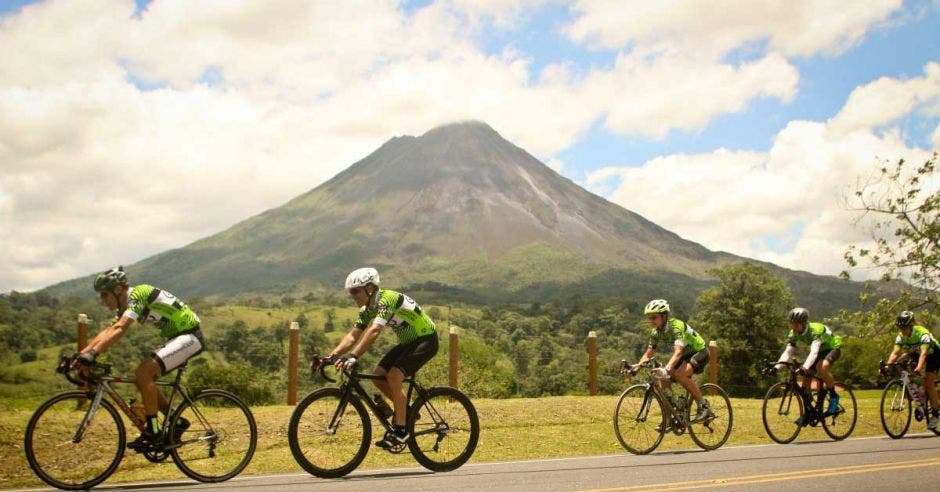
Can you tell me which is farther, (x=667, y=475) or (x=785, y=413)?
(x=785, y=413)

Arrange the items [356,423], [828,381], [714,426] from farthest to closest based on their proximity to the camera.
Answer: [828,381] < [714,426] < [356,423]

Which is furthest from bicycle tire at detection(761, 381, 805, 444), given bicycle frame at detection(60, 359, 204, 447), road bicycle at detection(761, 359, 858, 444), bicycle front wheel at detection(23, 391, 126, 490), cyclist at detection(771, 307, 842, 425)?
bicycle front wheel at detection(23, 391, 126, 490)

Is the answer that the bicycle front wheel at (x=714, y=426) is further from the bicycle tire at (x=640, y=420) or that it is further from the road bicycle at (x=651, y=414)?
the bicycle tire at (x=640, y=420)

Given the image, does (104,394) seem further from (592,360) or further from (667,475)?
(592,360)

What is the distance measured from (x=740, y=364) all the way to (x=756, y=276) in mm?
10235

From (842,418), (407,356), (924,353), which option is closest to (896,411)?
(842,418)

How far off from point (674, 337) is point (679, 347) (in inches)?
8.7

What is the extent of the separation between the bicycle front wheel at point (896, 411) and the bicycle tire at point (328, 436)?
9.23 m

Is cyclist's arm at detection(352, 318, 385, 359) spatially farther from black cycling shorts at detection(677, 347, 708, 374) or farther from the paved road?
black cycling shorts at detection(677, 347, 708, 374)

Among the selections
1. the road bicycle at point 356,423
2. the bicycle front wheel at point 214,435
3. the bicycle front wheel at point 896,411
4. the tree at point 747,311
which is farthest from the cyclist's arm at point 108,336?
the tree at point 747,311

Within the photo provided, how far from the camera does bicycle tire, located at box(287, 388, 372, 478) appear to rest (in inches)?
324

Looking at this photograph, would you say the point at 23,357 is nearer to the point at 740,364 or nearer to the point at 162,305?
the point at 740,364

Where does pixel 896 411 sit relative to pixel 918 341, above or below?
below

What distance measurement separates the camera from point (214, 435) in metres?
8.56
